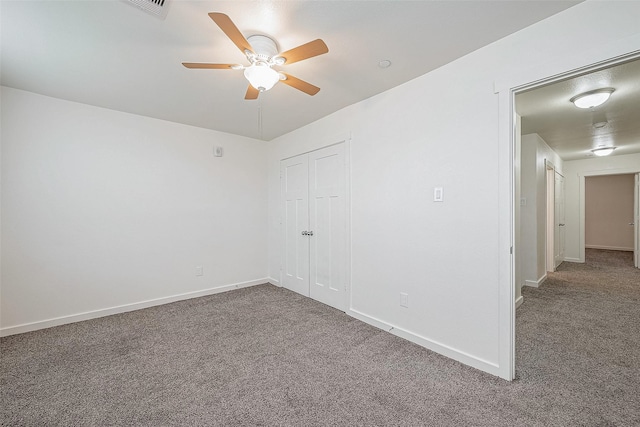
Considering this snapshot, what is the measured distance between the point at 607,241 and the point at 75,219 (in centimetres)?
1213

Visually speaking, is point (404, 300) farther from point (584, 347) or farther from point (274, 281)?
point (274, 281)

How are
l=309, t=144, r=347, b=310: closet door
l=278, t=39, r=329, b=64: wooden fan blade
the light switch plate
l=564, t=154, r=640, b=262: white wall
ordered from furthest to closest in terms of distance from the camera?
l=564, t=154, r=640, b=262: white wall → l=309, t=144, r=347, b=310: closet door → the light switch plate → l=278, t=39, r=329, b=64: wooden fan blade

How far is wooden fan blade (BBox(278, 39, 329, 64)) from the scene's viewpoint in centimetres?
153

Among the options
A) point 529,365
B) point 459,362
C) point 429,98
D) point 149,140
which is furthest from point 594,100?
point 149,140

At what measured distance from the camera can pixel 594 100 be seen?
8.70 feet

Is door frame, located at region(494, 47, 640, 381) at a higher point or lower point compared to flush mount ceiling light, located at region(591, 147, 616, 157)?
lower

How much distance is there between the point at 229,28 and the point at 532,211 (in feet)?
15.8

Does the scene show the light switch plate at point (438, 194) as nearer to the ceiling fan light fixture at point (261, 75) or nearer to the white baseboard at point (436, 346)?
the white baseboard at point (436, 346)

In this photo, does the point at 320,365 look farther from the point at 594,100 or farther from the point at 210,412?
the point at 594,100

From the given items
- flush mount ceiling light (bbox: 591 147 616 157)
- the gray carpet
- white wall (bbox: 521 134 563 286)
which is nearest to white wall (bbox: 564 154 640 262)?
flush mount ceiling light (bbox: 591 147 616 157)

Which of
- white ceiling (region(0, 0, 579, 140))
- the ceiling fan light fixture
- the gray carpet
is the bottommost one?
the gray carpet

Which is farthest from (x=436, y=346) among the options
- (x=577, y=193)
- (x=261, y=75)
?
(x=577, y=193)

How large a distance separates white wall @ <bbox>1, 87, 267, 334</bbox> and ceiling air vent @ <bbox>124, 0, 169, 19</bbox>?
2139 millimetres

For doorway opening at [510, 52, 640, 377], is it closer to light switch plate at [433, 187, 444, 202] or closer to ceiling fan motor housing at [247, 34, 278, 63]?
light switch plate at [433, 187, 444, 202]
